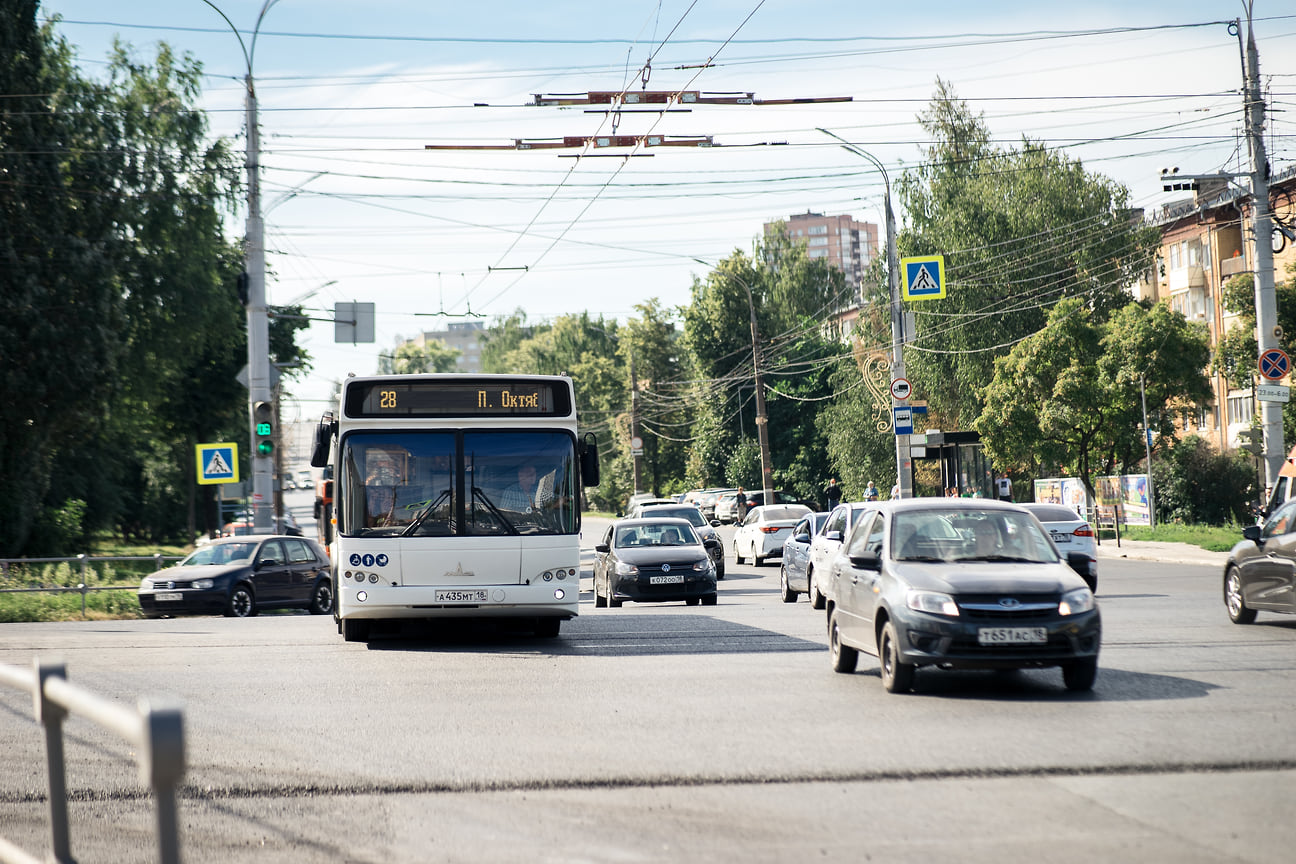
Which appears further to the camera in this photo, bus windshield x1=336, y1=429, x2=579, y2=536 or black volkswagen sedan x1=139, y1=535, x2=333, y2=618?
black volkswagen sedan x1=139, y1=535, x2=333, y2=618

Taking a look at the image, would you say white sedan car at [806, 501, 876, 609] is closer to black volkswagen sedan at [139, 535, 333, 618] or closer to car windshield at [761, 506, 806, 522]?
black volkswagen sedan at [139, 535, 333, 618]

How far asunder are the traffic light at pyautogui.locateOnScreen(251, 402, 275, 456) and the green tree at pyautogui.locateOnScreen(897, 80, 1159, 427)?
31.2 meters

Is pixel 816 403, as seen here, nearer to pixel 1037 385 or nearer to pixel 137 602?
pixel 1037 385

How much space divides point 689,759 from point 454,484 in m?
7.99

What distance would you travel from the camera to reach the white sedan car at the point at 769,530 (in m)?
37.0

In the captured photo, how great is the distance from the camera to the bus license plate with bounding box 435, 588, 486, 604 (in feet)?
51.9

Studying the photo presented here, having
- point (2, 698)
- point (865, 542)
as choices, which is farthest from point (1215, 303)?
point (2, 698)

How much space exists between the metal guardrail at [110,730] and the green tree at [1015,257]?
50.2 metres

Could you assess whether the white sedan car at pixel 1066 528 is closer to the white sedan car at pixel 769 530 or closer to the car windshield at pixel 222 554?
the white sedan car at pixel 769 530

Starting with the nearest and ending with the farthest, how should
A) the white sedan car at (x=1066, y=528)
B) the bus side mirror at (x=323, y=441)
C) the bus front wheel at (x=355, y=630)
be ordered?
1. the bus side mirror at (x=323, y=441)
2. the bus front wheel at (x=355, y=630)
3. the white sedan car at (x=1066, y=528)

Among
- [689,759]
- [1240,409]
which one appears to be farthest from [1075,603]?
[1240,409]

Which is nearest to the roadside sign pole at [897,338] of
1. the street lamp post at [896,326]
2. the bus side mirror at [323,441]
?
the street lamp post at [896,326]

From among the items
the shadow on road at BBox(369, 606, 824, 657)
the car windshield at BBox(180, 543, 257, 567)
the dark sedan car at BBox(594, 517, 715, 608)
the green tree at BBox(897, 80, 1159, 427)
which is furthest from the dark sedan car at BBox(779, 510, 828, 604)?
the green tree at BBox(897, 80, 1159, 427)

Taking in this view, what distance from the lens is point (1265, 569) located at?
15.9 m
